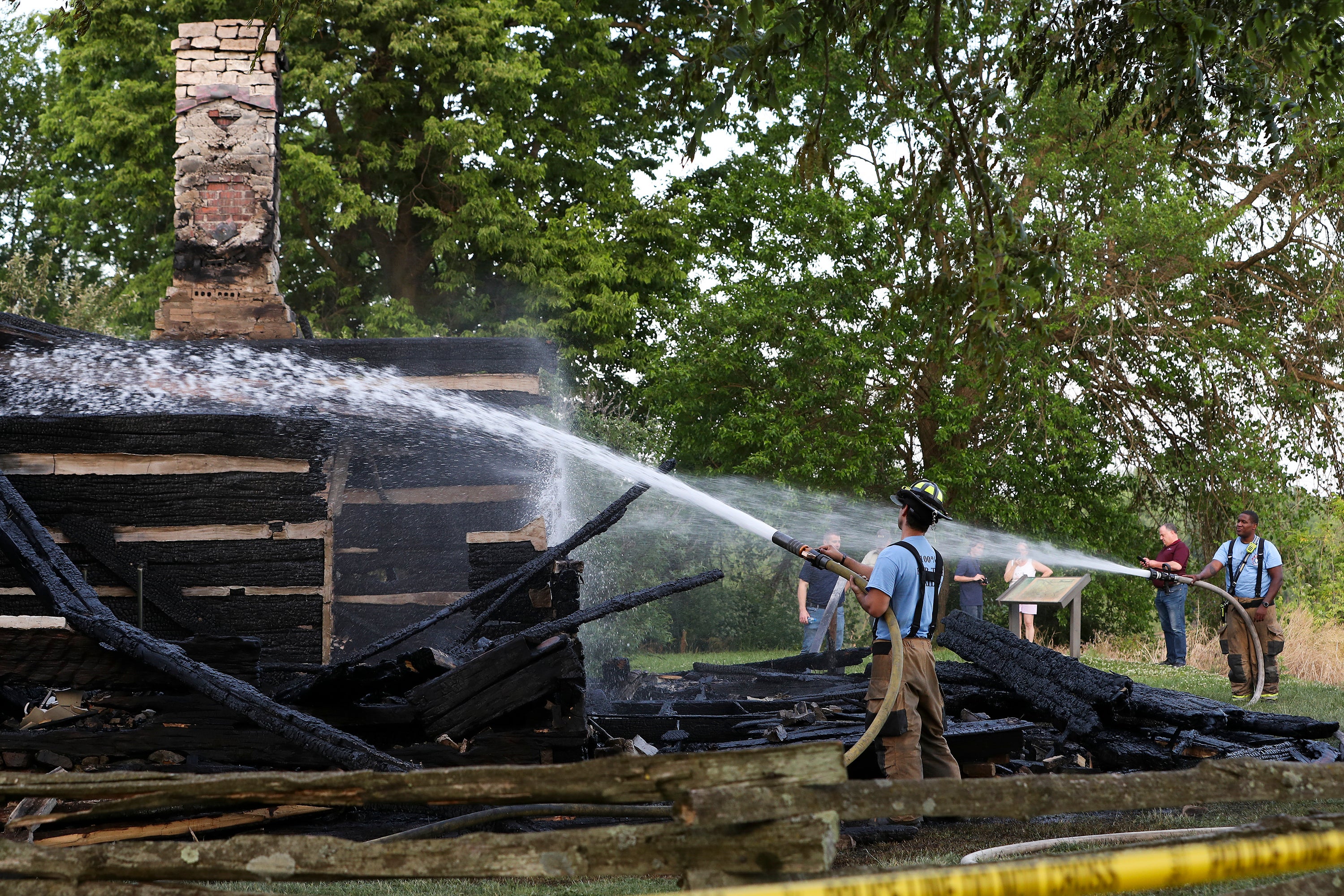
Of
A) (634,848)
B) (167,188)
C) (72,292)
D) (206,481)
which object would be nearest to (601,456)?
(206,481)

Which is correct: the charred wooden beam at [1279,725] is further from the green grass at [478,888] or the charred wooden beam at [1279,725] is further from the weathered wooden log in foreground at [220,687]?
the weathered wooden log in foreground at [220,687]

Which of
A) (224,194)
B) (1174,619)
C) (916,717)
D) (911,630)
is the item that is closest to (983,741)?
(916,717)

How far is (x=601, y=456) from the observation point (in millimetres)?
9156

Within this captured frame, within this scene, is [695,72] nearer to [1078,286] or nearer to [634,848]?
[634,848]

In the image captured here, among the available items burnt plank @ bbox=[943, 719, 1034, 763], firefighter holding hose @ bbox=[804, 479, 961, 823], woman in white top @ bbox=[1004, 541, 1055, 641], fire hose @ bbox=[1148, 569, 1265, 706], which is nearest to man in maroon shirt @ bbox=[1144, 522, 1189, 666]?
woman in white top @ bbox=[1004, 541, 1055, 641]

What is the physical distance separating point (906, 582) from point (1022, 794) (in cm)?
335

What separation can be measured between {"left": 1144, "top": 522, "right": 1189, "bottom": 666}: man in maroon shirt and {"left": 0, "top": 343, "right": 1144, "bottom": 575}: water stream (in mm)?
8267

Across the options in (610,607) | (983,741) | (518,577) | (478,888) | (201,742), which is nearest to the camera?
(478,888)

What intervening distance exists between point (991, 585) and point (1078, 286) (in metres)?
7.37

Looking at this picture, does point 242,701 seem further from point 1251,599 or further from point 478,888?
point 1251,599

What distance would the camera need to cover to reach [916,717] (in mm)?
6254

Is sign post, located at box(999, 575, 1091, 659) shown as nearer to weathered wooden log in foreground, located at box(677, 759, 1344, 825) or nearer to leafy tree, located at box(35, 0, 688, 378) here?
weathered wooden log in foreground, located at box(677, 759, 1344, 825)

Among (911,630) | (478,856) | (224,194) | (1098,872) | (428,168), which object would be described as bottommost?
(911,630)

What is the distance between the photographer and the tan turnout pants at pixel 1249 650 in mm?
11266
